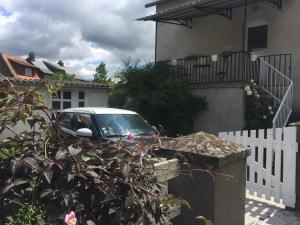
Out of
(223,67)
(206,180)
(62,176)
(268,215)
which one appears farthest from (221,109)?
(62,176)

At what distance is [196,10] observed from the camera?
1428 cm

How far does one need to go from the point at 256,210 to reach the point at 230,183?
287 cm

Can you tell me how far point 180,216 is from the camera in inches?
113

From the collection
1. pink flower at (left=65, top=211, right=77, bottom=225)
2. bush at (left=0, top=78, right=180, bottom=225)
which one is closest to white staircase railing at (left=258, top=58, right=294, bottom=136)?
bush at (left=0, top=78, right=180, bottom=225)

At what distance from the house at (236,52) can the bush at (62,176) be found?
8.71 metres

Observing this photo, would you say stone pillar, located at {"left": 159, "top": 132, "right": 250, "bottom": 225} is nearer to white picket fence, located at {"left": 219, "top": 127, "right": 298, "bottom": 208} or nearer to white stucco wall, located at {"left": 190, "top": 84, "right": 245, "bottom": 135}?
white picket fence, located at {"left": 219, "top": 127, "right": 298, "bottom": 208}

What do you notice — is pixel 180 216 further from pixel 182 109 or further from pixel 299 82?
pixel 299 82

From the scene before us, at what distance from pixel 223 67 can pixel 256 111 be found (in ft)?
10.00

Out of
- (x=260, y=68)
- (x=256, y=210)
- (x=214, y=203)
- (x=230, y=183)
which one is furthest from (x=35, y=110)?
(x=260, y=68)

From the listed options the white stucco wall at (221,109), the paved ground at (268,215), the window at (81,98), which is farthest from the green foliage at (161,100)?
the window at (81,98)

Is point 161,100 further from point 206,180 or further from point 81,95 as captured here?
point 81,95

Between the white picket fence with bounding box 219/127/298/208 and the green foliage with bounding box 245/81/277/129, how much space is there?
4.51 metres

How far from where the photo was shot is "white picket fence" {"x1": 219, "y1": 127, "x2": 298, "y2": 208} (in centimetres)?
584

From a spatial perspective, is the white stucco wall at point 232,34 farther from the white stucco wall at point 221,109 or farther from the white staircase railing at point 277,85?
the white stucco wall at point 221,109
